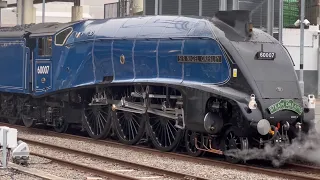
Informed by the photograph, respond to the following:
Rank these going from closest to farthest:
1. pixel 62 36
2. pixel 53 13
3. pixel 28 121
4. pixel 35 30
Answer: pixel 62 36, pixel 35 30, pixel 28 121, pixel 53 13

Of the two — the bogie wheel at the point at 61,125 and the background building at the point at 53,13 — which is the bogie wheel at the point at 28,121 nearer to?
the bogie wheel at the point at 61,125

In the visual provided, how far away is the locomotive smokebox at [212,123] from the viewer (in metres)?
13.7

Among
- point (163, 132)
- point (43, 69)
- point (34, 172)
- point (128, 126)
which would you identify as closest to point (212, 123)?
point (163, 132)

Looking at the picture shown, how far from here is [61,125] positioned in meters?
20.2

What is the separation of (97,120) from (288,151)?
669 centimetres

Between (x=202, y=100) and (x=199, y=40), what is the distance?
145 cm

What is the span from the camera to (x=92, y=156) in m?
14.9

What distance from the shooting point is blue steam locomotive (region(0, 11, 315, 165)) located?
537 inches

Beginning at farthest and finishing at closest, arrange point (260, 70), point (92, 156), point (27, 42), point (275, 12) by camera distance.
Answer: point (275, 12) < point (27, 42) < point (92, 156) < point (260, 70)

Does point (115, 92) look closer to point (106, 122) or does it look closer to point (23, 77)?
point (106, 122)

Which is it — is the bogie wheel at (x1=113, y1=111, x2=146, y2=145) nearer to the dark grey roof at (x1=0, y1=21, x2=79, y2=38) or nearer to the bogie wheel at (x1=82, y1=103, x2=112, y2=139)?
the bogie wheel at (x1=82, y1=103, x2=112, y2=139)

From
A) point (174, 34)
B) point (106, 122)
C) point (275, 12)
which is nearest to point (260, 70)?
point (174, 34)

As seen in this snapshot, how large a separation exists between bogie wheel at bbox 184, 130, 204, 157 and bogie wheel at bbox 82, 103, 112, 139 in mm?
3365

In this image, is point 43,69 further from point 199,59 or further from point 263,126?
point 263,126
